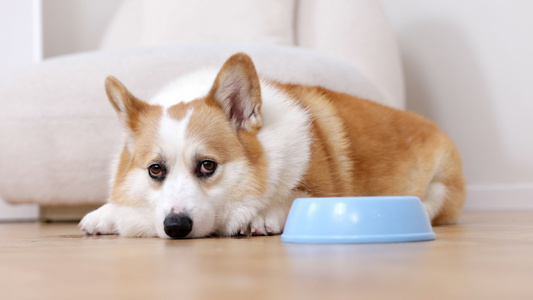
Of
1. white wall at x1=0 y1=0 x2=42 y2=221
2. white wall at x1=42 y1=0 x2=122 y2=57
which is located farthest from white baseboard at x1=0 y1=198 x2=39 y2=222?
white wall at x1=42 y1=0 x2=122 y2=57

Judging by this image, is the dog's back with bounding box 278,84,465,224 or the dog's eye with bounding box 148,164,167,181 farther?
the dog's back with bounding box 278,84,465,224

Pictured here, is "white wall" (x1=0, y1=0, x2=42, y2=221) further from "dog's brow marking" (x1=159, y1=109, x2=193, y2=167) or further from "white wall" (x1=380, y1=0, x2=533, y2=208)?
"white wall" (x1=380, y1=0, x2=533, y2=208)

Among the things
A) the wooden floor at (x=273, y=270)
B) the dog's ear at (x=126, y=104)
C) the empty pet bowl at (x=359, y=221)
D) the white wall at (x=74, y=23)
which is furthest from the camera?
the white wall at (x=74, y=23)

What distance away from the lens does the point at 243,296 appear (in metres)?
0.59

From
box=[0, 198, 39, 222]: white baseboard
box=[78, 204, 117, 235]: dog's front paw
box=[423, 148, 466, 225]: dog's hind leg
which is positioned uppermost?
box=[423, 148, 466, 225]: dog's hind leg

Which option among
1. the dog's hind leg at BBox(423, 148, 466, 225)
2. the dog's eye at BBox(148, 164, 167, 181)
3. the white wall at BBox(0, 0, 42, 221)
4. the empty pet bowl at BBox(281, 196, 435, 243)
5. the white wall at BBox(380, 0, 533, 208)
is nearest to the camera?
the empty pet bowl at BBox(281, 196, 435, 243)

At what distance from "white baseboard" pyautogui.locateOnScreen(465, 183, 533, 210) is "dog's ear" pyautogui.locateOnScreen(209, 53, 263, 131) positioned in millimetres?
1808

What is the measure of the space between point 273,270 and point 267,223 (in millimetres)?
679

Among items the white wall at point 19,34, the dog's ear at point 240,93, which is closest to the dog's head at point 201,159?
the dog's ear at point 240,93

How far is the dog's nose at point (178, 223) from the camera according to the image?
1.36 m

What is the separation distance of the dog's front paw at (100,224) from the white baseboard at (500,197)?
1.95 metres

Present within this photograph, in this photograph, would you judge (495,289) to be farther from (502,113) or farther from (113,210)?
(502,113)

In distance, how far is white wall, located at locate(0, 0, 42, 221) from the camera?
10.0ft

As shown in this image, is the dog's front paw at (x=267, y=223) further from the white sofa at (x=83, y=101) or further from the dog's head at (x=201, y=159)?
the white sofa at (x=83, y=101)
